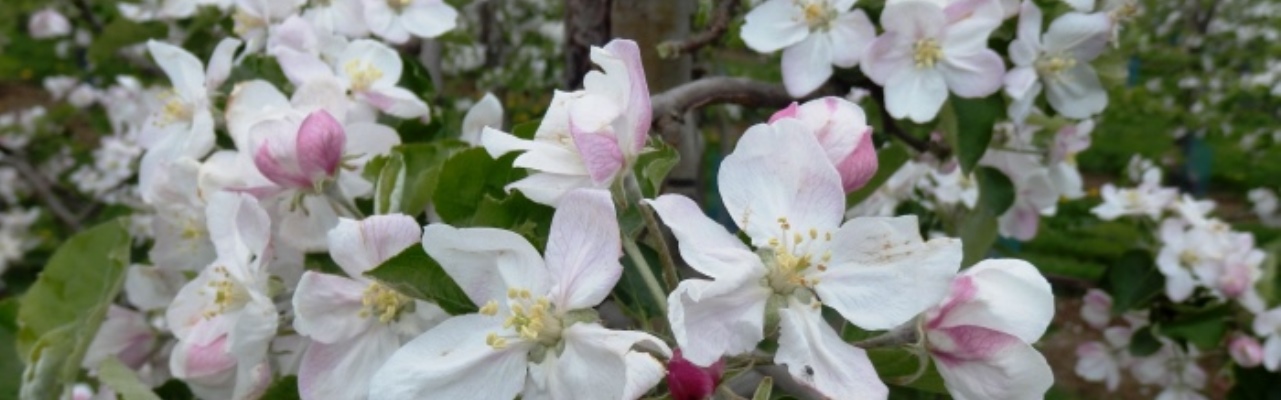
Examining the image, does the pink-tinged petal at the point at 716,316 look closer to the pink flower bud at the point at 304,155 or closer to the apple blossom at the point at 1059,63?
the pink flower bud at the point at 304,155

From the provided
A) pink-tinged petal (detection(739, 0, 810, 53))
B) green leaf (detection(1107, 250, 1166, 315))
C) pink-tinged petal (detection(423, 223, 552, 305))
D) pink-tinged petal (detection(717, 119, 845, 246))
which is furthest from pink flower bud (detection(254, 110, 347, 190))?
green leaf (detection(1107, 250, 1166, 315))

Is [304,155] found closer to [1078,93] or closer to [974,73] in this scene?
[974,73]

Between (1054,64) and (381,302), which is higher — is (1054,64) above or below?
below

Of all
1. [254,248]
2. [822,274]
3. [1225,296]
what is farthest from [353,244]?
[1225,296]

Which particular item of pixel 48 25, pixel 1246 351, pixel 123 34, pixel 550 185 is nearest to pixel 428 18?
pixel 550 185

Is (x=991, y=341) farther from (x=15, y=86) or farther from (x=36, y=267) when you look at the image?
(x=15, y=86)
